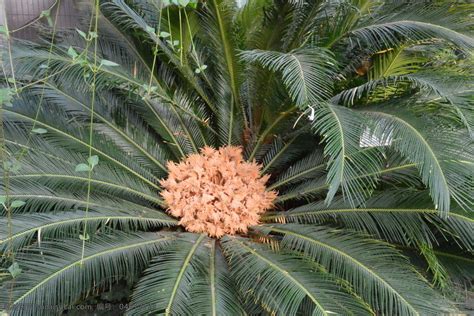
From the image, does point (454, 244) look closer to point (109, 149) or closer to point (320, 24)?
point (320, 24)

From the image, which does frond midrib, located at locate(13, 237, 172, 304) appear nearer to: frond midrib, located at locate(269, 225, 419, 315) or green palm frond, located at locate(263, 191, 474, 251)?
frond midrib, located at locate(269, 225, 419, 315)

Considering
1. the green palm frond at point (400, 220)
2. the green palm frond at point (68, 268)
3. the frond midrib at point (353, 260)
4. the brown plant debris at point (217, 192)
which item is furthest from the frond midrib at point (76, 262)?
the green palm frond at point (400, 220)

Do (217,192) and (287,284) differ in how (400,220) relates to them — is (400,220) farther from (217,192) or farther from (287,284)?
(217,192)

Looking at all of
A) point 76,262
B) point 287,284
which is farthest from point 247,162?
point 76,262

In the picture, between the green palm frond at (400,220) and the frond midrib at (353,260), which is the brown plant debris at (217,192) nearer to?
the frond midrib at (353,260)

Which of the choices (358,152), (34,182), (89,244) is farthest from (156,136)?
(358,152)

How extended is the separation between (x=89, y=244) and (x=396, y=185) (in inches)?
65.6

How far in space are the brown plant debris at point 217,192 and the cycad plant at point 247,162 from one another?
1cm

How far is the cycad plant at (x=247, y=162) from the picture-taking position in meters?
1.93

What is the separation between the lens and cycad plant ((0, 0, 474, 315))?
6.33ft

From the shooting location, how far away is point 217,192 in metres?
2.86

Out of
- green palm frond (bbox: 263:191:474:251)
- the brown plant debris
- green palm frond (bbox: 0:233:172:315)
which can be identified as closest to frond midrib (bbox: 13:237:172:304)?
green palm frond (bbox: 0:233:172:315)

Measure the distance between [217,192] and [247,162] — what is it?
375 millimetres

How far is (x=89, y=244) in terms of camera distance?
2.13m
